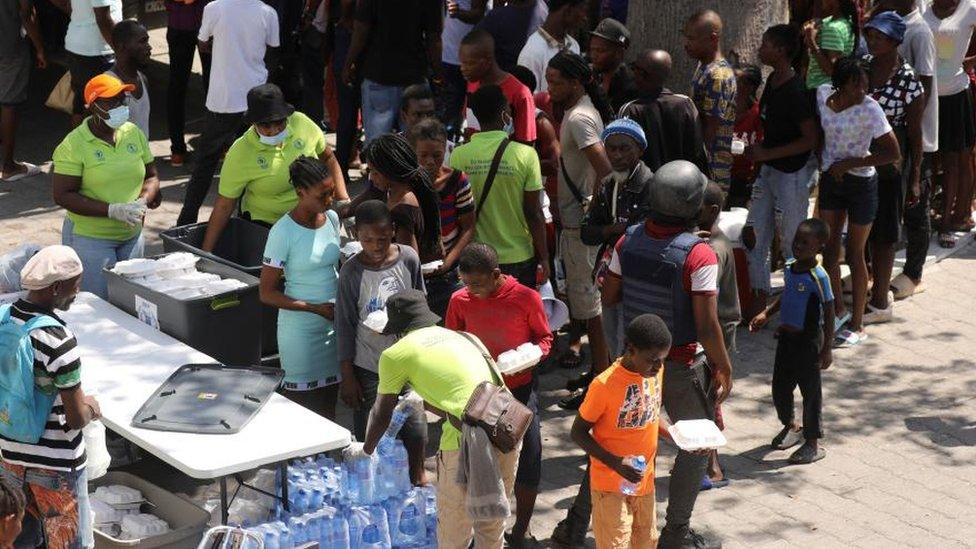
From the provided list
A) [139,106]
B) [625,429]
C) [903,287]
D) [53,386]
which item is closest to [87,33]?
[139,106]

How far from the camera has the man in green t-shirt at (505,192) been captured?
308 inches

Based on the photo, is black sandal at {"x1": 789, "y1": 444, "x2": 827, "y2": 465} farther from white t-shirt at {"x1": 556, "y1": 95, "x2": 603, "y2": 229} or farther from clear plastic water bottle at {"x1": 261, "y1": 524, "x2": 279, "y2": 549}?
clear plastic water bottle at {"x1": 261, "y1": 524, "x2": 279, "y2": 549}

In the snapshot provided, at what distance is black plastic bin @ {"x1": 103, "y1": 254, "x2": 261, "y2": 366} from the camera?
729 centimetres

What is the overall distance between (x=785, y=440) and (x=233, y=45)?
4927 millimetres

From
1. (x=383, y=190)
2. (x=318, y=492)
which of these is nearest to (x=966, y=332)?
(x=383, y=190)

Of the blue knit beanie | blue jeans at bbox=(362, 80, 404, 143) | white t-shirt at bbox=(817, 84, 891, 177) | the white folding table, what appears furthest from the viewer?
blue jeans at bbox=(362, 80, 404, 143)

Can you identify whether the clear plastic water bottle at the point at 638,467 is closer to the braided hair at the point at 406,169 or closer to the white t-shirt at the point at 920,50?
the braided hair at the point at 406,169

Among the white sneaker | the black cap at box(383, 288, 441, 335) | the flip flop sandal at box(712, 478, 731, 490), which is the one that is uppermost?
the black cap at box(383, 288, 441, 335)

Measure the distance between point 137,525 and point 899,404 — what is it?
4.53 m

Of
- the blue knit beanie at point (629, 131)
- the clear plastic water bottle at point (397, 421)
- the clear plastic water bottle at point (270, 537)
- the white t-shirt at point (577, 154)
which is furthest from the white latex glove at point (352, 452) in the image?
the white t-shirt at point (577, 154)

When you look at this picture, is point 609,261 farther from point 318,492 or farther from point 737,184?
point 737,184

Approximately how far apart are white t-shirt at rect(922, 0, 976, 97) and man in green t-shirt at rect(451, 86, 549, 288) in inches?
161

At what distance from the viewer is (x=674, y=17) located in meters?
9.65

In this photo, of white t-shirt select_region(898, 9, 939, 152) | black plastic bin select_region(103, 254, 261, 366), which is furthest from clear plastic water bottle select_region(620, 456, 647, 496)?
white t-shirt select_region(898, 9, 939, 152)
